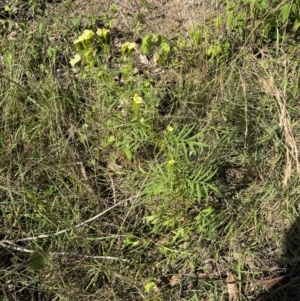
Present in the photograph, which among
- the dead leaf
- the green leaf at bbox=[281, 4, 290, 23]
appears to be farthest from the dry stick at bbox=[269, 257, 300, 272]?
the green leaf at bbox=[281, 4, 290, 23]

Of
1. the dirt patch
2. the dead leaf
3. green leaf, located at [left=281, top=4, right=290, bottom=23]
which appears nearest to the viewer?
the dead leaf

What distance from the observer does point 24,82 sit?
2949 mm

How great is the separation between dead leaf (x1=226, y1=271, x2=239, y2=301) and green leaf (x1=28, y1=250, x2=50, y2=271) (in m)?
0.85

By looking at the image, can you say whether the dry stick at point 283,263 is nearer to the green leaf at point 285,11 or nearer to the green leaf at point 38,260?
the green leaf at point 38,260

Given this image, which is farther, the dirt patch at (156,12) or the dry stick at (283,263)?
the dirt patch at (156,12)

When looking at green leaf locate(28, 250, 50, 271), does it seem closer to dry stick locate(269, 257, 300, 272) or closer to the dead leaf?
the dead leaf

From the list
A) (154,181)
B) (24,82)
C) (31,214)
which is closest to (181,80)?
(154,181)

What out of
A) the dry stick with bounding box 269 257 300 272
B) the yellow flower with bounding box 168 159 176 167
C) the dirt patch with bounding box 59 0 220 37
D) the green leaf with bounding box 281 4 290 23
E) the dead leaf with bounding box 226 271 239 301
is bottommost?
the dead leaf with bounding box 226 271 239 301

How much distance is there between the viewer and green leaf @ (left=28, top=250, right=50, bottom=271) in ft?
7.33

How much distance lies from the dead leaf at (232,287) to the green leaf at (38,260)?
33.5 inches

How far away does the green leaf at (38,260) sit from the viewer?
223 cm

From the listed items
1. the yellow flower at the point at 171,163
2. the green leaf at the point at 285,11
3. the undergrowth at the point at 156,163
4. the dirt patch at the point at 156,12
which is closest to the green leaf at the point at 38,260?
the undergrowth at the point at 156,163

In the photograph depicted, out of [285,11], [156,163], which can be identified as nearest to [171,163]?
[156,163]

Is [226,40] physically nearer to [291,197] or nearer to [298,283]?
[291,197]
